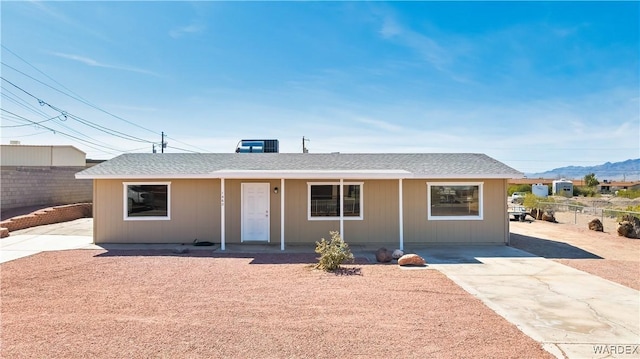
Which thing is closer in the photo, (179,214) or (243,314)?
(243,314)

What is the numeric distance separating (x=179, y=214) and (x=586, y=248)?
1305cm

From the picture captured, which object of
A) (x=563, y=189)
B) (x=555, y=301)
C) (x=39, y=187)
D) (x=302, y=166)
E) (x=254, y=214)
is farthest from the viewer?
(x=563, y=189)

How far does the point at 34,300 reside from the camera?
5.70m

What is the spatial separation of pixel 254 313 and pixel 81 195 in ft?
62.8

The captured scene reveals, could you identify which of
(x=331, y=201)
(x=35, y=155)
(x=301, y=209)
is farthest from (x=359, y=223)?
(x=35, y=155)

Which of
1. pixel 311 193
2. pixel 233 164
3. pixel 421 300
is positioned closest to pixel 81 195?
pixel 233 164

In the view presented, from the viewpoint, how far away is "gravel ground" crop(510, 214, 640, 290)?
8.08m

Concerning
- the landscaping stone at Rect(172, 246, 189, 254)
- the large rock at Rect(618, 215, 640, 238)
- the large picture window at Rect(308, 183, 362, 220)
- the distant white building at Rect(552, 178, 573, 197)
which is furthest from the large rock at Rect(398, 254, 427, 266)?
the distant white building at Rect(552, 178, 573, 197)

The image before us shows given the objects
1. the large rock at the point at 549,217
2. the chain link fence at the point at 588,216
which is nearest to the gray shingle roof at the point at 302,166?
the chain link fence at the point at 588,216

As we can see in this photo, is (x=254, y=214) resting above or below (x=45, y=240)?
above

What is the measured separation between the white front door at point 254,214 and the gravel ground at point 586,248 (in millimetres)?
8202

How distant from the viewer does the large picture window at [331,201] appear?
1140 centimetres

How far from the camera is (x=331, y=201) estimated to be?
11.5m

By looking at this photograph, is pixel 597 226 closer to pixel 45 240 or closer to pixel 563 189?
pixel 45 240
